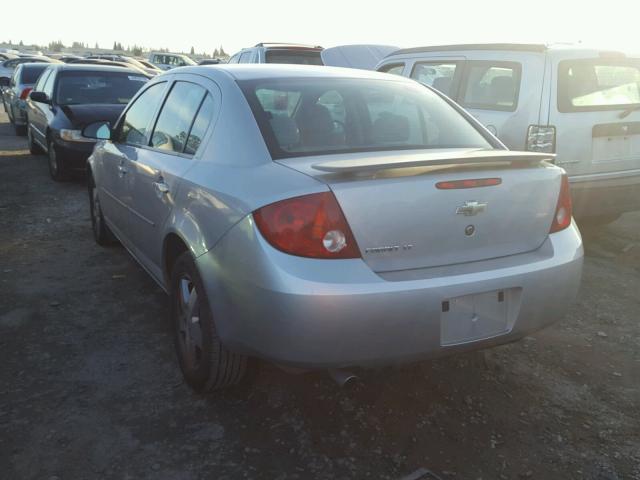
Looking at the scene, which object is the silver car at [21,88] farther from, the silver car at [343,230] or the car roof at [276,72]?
the silver car at [343,230]

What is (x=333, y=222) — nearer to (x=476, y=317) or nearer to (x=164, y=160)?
(x=476, y=317)

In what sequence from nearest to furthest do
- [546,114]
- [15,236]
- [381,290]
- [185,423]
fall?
[381,290], [185,423], [546,114], [15,236]

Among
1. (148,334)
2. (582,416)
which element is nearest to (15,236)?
(148,334)

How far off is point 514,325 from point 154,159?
2216mm

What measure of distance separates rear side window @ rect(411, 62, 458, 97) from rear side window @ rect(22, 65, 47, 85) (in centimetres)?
1091

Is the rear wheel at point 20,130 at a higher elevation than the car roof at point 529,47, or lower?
lower

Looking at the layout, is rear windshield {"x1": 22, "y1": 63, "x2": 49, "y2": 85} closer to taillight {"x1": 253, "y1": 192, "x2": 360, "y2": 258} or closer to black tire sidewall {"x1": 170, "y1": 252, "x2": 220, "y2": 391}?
black tire sidewall {"x1": 170, "y1": 252, "x2": 220, "y2": 391}

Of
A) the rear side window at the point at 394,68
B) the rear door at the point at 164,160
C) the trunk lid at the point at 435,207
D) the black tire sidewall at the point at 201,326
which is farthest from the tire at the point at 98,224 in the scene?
the rear side window at the point at 394,68

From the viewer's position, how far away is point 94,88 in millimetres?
9352

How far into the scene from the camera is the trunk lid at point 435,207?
7.90 feet

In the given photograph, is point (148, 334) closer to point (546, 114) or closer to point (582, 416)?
point (582, 416)

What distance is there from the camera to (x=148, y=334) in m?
3.83

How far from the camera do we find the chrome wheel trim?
300cm

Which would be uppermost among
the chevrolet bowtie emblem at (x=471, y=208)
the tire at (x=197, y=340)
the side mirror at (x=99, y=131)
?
the side mirror at (x=99, y=131)
